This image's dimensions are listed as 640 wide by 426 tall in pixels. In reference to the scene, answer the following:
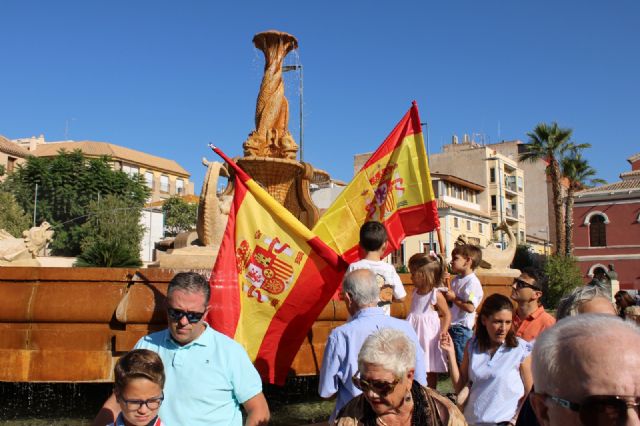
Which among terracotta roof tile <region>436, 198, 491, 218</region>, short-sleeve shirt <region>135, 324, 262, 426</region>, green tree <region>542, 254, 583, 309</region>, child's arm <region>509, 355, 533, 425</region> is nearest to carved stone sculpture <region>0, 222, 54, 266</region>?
short-sleeve shirt <region>135, 324, 262, 426</region>

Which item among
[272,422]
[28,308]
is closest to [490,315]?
[272,422]

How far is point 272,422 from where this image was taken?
6.49 meters

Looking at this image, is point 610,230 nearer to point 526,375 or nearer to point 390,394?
point 526,375

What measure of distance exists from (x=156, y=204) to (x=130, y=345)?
2897 inches

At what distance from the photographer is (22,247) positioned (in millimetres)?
9273

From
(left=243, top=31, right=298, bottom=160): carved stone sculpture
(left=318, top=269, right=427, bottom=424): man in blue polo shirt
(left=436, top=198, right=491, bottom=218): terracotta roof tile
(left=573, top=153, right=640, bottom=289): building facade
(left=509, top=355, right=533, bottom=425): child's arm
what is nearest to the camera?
(left=318, top=269, right=427, bottom=424): man in blue polo shirt

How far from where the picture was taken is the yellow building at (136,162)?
283ft

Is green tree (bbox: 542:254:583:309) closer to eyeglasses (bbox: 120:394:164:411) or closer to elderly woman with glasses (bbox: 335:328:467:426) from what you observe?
elderly woman with glasses (bbox: 335:328:467:426)

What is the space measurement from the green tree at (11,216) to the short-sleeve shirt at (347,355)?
50.4 m

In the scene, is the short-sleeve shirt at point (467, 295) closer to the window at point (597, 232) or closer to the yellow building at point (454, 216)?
the window at point (597, 232)

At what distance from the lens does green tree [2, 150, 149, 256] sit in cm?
5262

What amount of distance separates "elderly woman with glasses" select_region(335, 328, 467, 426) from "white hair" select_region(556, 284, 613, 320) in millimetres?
1259

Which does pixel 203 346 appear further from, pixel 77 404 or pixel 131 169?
pixel 131 169

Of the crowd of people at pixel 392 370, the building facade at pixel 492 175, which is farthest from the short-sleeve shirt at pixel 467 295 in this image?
the building facade at pixel 492 175
